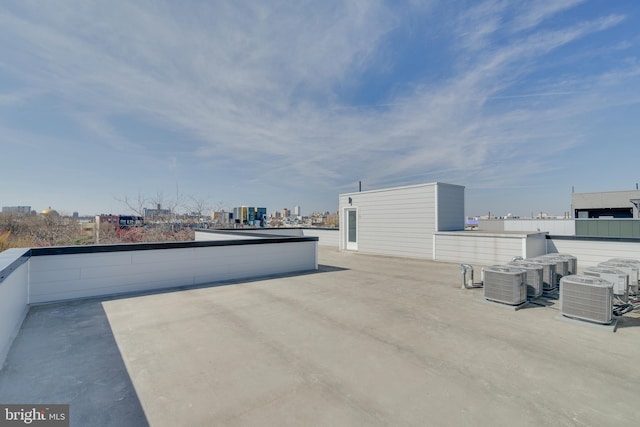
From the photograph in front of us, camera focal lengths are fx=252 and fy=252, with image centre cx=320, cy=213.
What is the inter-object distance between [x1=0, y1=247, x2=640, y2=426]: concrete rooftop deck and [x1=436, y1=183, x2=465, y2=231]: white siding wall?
18.9 feet

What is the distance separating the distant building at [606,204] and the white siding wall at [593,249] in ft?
46.6

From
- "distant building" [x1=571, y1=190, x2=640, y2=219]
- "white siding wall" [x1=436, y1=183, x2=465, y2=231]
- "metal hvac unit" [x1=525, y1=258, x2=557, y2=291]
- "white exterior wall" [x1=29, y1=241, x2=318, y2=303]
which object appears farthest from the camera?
"distant building" [x1=571, y1=190, x2=640, y2=219]

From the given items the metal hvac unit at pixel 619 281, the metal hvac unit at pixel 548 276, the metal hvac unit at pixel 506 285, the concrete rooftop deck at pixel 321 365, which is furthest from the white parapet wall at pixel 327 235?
the metal hvac unit at pixel 619 281

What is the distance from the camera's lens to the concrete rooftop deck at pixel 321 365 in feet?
5.71

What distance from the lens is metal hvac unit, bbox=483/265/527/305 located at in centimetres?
407

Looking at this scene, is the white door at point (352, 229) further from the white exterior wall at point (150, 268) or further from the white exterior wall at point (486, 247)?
the white exterior wall at point (150, 268)

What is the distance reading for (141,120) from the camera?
10.6 meters

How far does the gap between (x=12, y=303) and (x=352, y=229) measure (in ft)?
35.1

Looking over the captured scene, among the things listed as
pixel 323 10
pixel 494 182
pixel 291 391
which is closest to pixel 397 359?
pixel 291 391

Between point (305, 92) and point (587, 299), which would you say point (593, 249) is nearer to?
point (587, 299)

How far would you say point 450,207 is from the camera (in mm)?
9836

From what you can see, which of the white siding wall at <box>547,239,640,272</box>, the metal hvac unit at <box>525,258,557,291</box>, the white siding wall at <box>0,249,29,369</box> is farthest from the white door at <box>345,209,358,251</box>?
the white siding wall at <box>0,249,29,369</box>

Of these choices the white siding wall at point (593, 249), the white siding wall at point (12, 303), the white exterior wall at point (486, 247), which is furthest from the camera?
the white exterior wall at point (486, 247)

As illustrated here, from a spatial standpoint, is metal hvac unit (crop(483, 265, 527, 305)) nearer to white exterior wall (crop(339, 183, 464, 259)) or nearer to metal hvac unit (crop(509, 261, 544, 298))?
metal hvac unit (crop(509, 261, 544, 298))
